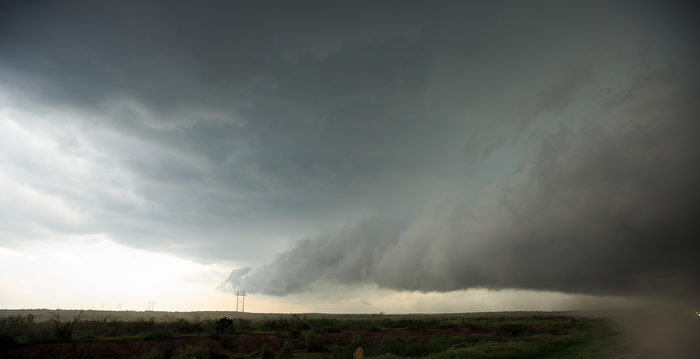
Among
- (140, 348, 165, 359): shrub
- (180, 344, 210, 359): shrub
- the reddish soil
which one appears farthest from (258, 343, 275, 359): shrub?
(140, 348, 165, 359): shrub

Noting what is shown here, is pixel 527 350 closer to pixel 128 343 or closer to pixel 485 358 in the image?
pixel 485 358

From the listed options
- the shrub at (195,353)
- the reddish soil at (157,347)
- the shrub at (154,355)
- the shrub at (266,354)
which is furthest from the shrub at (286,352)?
the shrub at (154,355)

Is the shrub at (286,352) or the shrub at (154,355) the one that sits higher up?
the shrub at (154,355)

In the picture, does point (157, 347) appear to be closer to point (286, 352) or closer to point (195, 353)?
point (195, 353)

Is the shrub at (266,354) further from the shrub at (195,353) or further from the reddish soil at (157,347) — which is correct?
the shrub at (195,353)

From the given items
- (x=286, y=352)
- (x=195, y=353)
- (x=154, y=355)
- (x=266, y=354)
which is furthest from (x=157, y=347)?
(x=286, y=352)

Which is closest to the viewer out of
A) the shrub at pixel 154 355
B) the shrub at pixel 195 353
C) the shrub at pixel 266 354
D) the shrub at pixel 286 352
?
the shrub at pixel 195 353

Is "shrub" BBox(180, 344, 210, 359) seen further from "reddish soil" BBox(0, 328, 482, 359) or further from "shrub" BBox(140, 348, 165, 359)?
"reddish soil" BBox(0, 328, 482, 359)

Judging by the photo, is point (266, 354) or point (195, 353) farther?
point (266, 354)

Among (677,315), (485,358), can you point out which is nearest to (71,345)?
(485,358)

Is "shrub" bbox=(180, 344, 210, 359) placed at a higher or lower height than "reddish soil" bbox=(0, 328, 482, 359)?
higher

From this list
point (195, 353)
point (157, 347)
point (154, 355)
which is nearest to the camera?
point (195, 353)

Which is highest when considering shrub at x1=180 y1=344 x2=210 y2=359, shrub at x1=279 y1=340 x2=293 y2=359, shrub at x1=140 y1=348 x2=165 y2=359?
shrub at x1=180 y1=344 x2=210 y2=359

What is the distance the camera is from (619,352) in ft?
93.1
